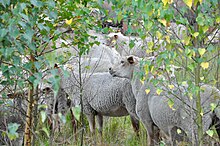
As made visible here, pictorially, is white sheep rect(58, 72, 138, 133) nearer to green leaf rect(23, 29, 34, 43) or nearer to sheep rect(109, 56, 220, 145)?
sheep rect(109, 56, 220, 145)

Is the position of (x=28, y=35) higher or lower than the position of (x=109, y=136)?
higher

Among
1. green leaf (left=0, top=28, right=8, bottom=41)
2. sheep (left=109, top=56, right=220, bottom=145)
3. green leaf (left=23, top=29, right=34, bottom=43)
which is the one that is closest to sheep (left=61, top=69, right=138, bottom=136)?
sheep (left=109, top=56, right=220, bottom=145)

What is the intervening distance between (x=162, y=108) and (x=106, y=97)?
1.36 m

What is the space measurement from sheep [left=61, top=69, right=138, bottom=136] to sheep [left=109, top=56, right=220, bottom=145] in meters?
0.33

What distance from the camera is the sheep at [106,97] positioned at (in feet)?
22.8

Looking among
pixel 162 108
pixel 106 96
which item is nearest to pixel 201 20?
pixel 162 108

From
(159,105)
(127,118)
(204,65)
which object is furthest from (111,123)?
(204,65)

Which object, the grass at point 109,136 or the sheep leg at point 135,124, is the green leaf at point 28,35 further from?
the sheep leg at point 135,124

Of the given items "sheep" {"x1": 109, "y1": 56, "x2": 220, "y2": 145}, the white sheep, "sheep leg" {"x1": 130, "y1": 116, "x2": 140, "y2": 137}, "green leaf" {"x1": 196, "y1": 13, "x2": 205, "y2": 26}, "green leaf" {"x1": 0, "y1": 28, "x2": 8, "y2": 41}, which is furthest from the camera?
"sheep leg" {"x1": 130, "y1": 116, "x2": 140, "y2": 137}

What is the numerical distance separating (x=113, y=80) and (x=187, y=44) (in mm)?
3165

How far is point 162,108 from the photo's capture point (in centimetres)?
585

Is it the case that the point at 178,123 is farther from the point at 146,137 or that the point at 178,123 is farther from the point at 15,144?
the point at 15,144

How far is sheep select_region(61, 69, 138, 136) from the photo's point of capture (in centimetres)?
695

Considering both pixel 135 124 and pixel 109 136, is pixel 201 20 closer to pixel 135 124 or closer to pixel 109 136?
pixel 135 124
